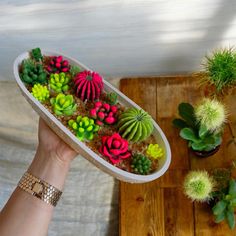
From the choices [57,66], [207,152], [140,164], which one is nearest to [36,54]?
[57,66]

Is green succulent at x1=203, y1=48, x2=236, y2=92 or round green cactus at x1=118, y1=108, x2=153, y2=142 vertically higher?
green succulent at x1=203, y1=48, x2=236, y2=92

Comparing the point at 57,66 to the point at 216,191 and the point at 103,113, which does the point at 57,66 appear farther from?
the point at 216,191

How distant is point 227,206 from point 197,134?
0.13m

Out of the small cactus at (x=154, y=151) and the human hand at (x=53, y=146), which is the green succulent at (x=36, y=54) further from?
the small cactus at (x=154, y=151)

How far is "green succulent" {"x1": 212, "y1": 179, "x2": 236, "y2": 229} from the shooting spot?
66cm

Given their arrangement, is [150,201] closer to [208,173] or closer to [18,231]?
[208,173]

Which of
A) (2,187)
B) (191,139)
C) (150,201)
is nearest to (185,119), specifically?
(191,139)

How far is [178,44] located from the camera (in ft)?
2.89

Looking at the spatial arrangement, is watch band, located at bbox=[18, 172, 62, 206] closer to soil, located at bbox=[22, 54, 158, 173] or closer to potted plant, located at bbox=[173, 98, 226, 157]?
soil, located at bbox=[22, 54, 158, 173]

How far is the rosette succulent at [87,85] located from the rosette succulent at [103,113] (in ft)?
0.08

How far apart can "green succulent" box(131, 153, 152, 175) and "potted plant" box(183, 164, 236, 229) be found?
9 cm

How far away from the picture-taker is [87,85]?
2.11 feet

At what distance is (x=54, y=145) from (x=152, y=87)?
0.91 ft

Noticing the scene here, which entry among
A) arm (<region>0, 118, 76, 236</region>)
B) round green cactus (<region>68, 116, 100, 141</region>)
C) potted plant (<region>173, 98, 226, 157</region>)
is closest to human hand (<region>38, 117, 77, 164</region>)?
arm (<region>0, 118, 76, 236</region>)
